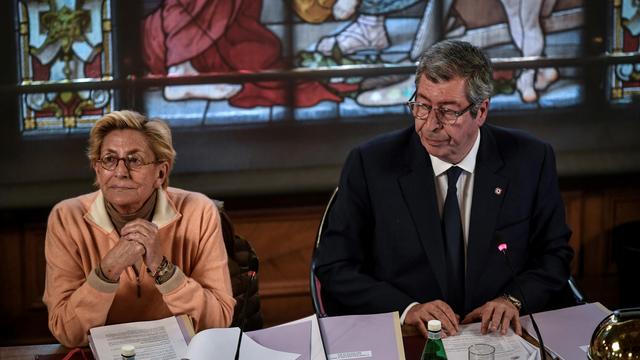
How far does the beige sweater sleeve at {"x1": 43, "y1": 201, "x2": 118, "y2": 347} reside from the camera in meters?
2.59

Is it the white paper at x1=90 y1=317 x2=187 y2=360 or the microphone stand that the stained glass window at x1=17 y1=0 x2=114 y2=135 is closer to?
the white paper at x1=90 y1=317 x2=187 y2=360

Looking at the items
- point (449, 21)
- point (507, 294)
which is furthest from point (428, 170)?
point (449, 21)

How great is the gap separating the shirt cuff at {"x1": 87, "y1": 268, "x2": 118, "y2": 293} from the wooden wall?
71.2 inches

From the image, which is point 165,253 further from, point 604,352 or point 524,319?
point 604,352

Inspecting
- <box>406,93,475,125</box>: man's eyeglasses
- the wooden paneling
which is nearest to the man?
<box>406,93,475,125</box>: man's eyeglasses

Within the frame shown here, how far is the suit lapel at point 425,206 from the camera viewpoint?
287cm

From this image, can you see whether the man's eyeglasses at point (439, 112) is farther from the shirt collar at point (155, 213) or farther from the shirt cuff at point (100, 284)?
the shirt cuff at point (100, 284)

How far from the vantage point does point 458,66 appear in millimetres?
2738

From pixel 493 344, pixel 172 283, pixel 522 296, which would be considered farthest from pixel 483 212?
pixel 172 283

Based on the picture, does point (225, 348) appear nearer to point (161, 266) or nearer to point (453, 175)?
point (161, 266)

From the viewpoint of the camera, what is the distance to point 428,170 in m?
2.93

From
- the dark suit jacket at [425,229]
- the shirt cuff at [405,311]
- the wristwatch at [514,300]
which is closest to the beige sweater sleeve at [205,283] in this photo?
the dark suit jacket at [425,229]

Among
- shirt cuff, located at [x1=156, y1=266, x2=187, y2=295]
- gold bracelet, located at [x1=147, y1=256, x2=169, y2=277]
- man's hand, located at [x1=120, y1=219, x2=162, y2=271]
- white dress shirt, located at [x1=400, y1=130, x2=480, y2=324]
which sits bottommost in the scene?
shirt cuff, located at [x1=156, y1=266, x2=187, y2=295]

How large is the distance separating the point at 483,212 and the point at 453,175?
0.14m
